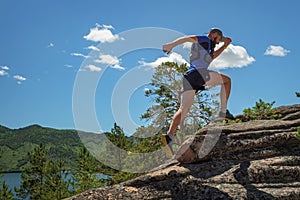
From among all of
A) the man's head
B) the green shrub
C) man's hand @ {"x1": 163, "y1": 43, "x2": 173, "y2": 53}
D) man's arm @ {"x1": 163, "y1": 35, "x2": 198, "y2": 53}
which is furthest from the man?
the green shrub

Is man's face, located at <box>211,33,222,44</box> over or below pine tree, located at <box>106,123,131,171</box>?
below

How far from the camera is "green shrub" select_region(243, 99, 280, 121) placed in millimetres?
11430

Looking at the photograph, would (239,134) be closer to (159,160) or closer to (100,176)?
(159,160)

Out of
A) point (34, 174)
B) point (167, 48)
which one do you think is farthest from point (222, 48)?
point (34, 174)

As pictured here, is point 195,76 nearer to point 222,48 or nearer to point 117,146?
point 222,48

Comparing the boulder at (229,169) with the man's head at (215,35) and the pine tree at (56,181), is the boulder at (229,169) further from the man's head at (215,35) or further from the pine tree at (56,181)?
the pine tree at (56,181)

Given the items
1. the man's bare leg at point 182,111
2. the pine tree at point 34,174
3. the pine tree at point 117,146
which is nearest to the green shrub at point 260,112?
the man's bare leg at point 182,111

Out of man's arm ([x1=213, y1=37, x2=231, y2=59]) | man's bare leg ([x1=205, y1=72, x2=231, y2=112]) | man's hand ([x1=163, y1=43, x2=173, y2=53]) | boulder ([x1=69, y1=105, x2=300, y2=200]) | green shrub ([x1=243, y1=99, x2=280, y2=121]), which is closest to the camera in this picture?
boulder ([x1=69, y1=105, x2=300, y2=200])

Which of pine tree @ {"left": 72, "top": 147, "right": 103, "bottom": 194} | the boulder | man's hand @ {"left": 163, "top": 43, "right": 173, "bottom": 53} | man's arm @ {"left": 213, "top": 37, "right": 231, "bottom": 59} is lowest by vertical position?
the boulder

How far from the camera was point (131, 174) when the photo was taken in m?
26.4

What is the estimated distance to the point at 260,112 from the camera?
11.5 m

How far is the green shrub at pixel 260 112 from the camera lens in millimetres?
11430

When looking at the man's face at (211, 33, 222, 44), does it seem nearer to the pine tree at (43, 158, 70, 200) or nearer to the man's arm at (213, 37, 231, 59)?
the man's arm at (213, 37, 231, 59)

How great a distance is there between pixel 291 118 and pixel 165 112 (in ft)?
46.5
